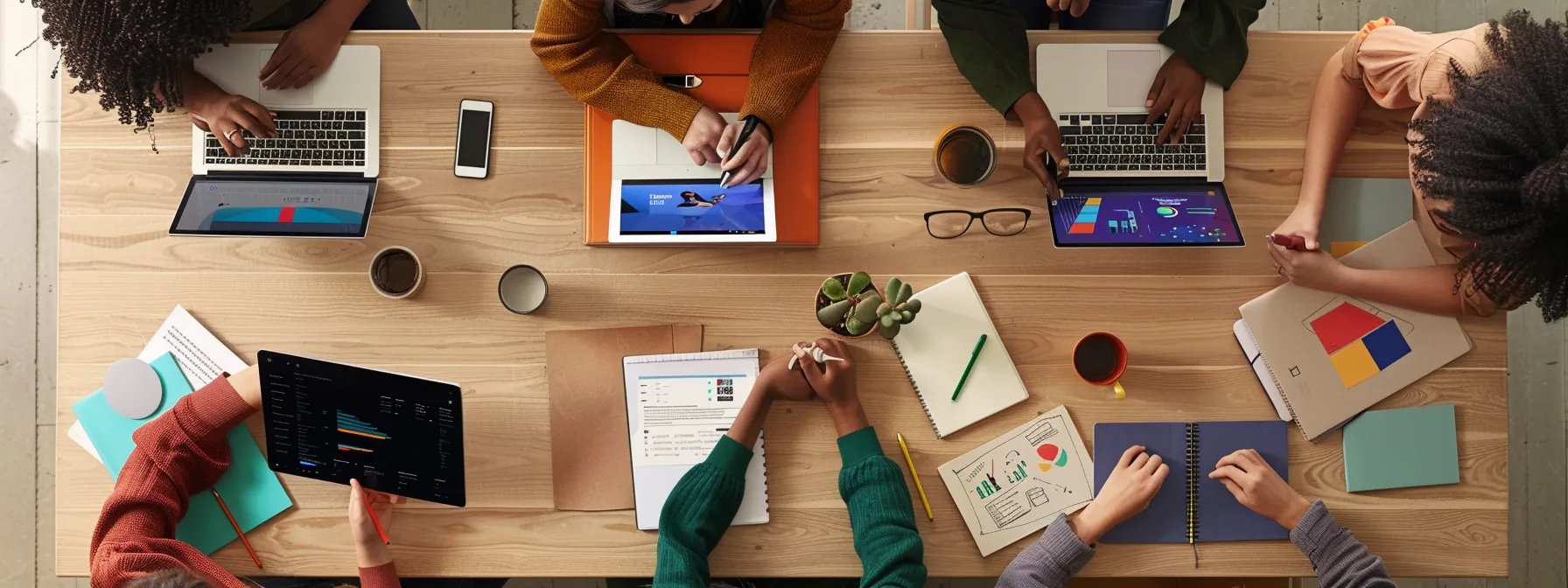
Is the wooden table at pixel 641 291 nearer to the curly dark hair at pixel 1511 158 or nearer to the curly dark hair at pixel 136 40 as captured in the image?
the curly dark hair at pixel 136 40

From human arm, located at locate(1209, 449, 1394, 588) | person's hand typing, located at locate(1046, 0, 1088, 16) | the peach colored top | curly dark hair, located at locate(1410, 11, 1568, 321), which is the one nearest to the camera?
curly dark hair, located at locate(1410, 11, 1568, 321)

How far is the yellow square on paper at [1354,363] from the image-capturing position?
1.39 metres

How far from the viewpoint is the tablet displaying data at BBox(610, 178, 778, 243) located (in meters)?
1.38

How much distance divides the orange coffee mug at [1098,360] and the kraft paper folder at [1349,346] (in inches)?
8.8

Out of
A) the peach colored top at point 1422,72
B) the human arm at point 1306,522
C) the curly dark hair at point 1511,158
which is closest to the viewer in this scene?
the curly dark hair at point 1511,158

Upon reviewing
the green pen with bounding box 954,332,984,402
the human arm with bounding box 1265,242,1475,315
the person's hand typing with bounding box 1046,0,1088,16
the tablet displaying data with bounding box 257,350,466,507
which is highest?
the person's hand typing with bounding box 1046,0,1088,16

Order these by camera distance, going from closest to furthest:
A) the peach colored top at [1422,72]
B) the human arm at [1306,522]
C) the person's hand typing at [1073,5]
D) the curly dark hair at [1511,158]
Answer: the curly dark hair at [1511,158] < the peach colored top at [1422,72] < the human arm at [1306,522] < the person's hand typing at [1073,5]

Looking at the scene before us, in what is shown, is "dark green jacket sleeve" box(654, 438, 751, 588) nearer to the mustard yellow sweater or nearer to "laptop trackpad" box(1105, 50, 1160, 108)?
the mustard yellow sweater

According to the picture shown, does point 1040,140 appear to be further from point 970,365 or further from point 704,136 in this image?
point 704,136

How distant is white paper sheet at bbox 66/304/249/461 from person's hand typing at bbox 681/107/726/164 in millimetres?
837

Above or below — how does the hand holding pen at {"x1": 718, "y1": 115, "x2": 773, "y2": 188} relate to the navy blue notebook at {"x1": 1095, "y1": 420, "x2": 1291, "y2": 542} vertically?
above

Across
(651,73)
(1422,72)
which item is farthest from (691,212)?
(1422,72)

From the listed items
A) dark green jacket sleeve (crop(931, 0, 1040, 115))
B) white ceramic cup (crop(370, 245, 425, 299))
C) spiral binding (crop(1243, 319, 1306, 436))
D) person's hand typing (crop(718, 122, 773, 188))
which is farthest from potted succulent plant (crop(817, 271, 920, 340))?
white ceramic cup (crop(370, 245, 425, 299))

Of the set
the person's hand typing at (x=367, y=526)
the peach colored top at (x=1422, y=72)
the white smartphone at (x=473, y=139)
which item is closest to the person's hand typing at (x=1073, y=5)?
the peach colored top at (x=1422, y=72)
